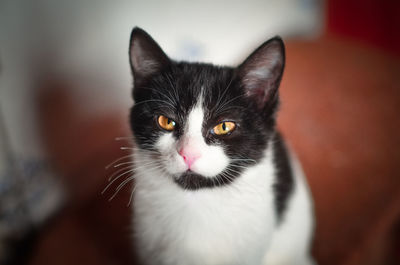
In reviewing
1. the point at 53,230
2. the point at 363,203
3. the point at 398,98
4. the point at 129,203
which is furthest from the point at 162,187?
the point at 398,98

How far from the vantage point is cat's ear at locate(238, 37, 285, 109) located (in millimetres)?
794

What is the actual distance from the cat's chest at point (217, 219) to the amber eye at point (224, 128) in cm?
15

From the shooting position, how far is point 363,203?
1418 millimetres

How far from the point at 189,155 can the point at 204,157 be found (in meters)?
0.04

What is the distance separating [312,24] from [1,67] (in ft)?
7.13

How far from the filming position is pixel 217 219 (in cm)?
93

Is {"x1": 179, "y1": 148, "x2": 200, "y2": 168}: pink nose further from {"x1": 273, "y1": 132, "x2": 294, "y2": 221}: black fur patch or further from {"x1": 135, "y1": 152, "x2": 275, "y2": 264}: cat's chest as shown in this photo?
{"x1": 273, "y1": 132, "x2": 294, "y2": 221}: black fur patch

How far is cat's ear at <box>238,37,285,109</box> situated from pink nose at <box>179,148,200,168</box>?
26 centimetres

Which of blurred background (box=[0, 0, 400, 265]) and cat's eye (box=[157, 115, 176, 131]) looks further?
blurred background (box=[0, 0, 400, 265])

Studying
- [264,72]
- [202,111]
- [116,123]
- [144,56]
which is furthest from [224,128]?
[116,123]

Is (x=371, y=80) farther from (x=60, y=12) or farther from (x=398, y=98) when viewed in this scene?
(x=60, y=12)

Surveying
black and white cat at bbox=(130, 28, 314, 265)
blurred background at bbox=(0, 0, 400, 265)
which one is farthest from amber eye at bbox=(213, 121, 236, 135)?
blurred background at bbox=(0, 0, 400, 265)

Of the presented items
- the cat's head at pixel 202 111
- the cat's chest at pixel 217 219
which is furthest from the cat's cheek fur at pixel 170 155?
the cat's chest at pixel 217 219

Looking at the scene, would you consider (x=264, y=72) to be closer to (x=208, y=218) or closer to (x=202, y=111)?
(x=202, y=111)
